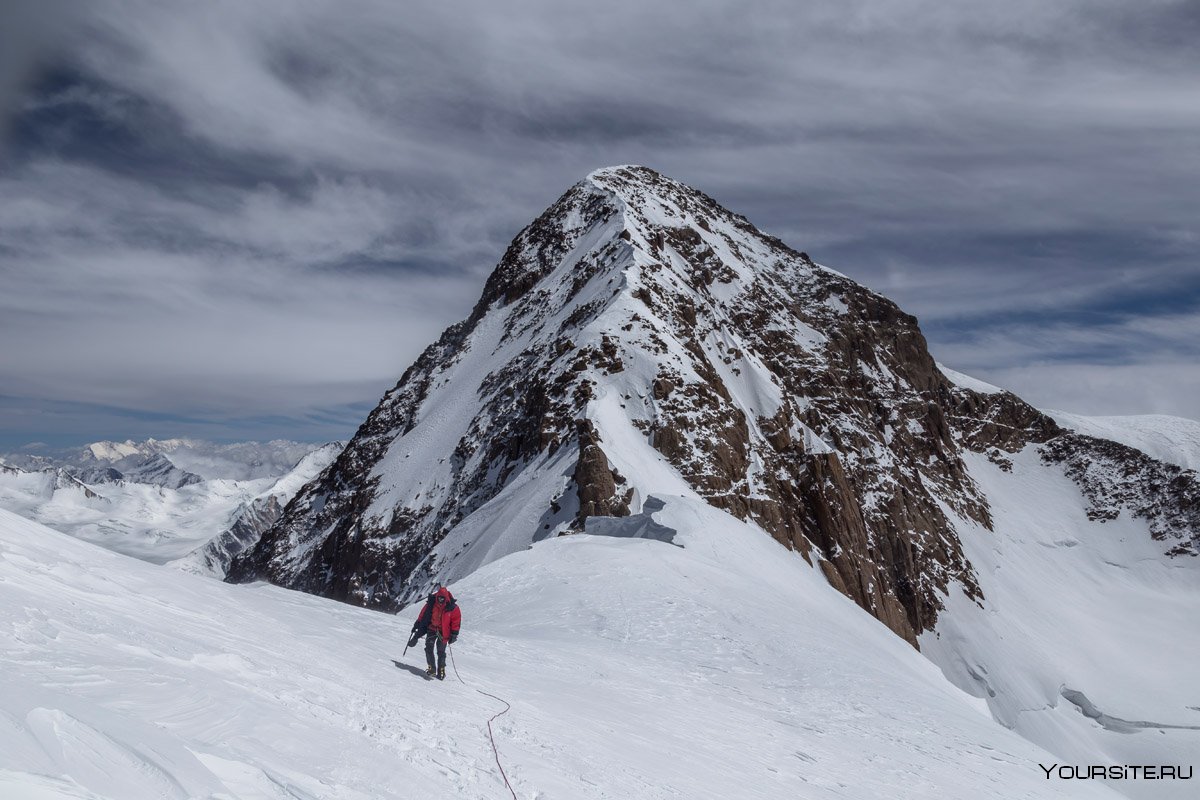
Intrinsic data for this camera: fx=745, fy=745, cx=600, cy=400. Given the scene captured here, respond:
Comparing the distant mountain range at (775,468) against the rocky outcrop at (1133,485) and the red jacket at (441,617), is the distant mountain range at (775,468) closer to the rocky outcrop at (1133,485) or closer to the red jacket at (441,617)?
the rocky outcrop at (1133,485)

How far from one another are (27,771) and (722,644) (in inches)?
719

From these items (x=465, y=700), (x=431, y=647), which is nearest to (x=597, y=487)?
(x=431, y=647)

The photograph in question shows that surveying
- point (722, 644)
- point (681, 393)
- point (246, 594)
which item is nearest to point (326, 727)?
point (246, 594)

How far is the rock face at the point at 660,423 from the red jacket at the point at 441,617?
1216 inches

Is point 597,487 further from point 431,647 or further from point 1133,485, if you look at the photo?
point 1133,485

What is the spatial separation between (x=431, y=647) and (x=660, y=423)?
46940mm

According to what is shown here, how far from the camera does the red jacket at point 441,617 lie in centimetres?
1315

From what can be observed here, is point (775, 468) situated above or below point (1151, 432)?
below

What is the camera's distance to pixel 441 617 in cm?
1323

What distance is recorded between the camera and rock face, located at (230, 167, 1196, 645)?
57.2m

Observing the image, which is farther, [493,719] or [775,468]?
[775,468]

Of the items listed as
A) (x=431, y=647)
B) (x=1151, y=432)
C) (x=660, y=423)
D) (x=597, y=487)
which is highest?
(x=1151, y=432)

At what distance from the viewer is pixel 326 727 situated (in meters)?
8.49

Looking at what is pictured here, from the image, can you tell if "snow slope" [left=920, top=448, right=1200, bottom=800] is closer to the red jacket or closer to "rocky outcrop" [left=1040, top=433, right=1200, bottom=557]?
"rocky outcrop" [left=1040, top=433, right=1200, bottom=557]
